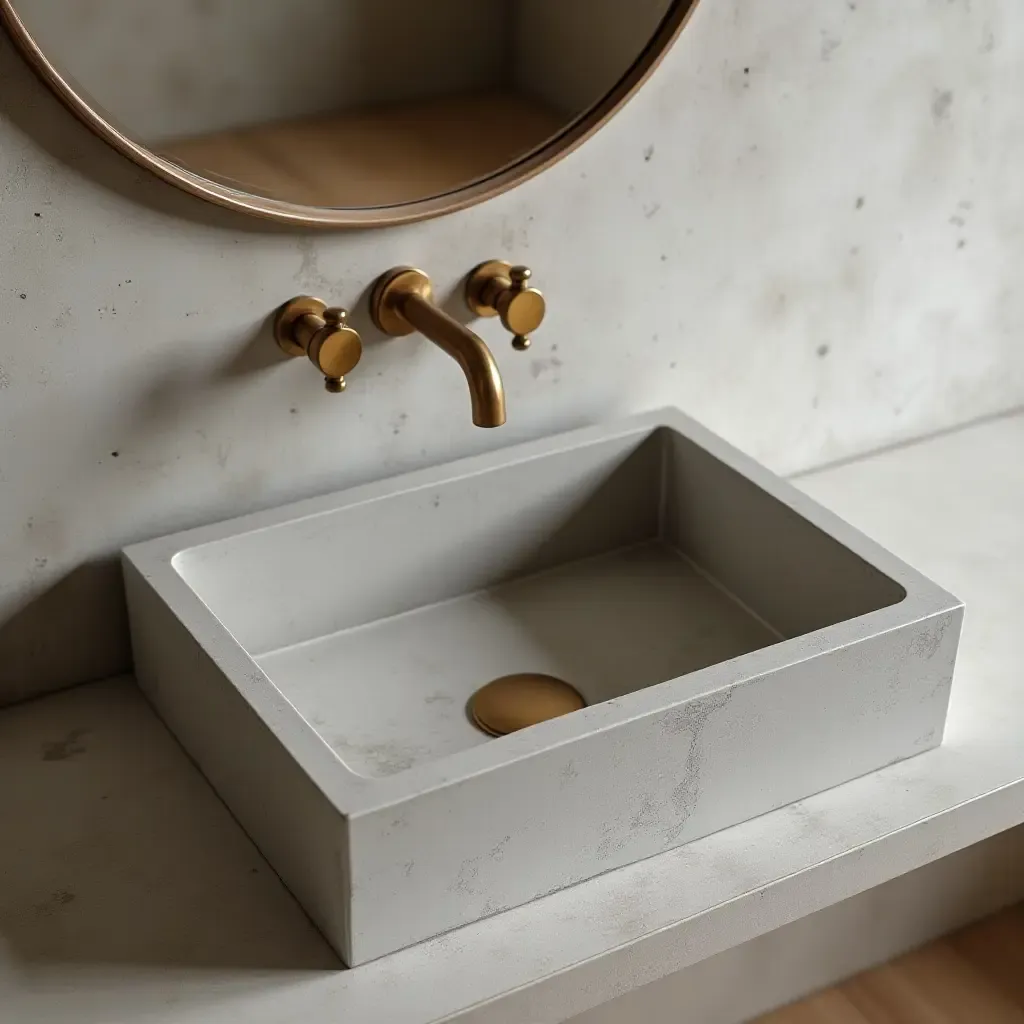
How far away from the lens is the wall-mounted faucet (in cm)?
121

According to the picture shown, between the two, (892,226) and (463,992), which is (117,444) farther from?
(892,226)

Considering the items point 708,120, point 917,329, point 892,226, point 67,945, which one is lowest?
point 67,945

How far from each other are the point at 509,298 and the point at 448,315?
56mm

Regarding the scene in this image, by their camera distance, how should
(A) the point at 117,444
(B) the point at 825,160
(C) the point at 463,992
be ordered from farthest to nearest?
(B) the point at 825,160 → (A) the point at 117,444 → (C) the point at 463,992

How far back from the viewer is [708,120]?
4.48 ft

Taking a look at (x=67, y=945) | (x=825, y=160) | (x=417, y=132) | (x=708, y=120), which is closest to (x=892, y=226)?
(x=825, y=160)

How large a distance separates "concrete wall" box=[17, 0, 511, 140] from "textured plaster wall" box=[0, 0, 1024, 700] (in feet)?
0.15

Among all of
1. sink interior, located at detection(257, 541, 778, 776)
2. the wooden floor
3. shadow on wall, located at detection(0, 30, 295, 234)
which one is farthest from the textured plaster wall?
the wooden floor

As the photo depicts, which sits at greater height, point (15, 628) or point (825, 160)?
point (825, 160)

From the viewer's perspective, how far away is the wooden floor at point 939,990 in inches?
71.9

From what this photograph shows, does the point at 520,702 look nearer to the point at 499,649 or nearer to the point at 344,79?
the point at 499,649

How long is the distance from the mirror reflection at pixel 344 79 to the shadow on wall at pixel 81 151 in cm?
3

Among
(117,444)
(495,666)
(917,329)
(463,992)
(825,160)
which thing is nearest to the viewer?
(463,992)

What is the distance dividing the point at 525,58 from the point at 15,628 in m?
0.65
